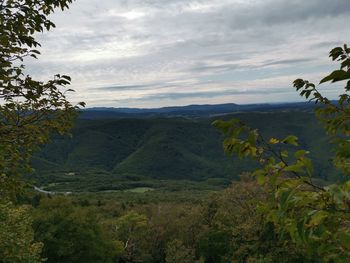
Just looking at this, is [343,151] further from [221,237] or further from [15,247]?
[221,237]

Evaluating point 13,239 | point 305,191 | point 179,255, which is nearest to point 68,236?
point 179,255

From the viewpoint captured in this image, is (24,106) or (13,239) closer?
(24,106)

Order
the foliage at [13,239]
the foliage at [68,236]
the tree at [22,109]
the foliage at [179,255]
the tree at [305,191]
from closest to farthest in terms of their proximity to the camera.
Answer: the tree at [305,191] → the tree at [22,109] → the foliage at [13,239] → the foliage at [68,236] → the foliage at [179,255]

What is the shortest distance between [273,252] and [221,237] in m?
22.2

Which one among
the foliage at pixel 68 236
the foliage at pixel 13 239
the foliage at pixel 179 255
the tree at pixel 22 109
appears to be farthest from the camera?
the foliage at pixel 179 255

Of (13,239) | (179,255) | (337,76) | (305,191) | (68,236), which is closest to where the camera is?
(337,76)

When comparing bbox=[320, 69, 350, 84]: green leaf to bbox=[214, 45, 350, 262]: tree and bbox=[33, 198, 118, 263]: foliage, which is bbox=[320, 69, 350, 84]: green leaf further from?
bbox=[33, 198, 118, 263]: foliage

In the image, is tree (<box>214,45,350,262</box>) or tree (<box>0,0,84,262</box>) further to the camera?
tree (<box>0,0,84,262</box>)

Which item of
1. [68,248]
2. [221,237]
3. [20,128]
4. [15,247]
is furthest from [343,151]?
[221,237]

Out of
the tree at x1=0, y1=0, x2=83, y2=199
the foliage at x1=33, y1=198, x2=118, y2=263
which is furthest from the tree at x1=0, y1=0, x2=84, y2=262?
the foliage at x1=33, y1=198, x2=118, y2=263

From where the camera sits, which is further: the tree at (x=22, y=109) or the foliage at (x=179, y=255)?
the foliage at (x=179, y=255)

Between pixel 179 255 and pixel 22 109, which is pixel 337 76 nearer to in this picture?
pixel 22 109

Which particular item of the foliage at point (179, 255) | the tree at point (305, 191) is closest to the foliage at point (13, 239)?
the tree at point (305, 191)

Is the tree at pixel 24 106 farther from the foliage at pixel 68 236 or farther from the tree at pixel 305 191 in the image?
the foliage at pixel 68 236
